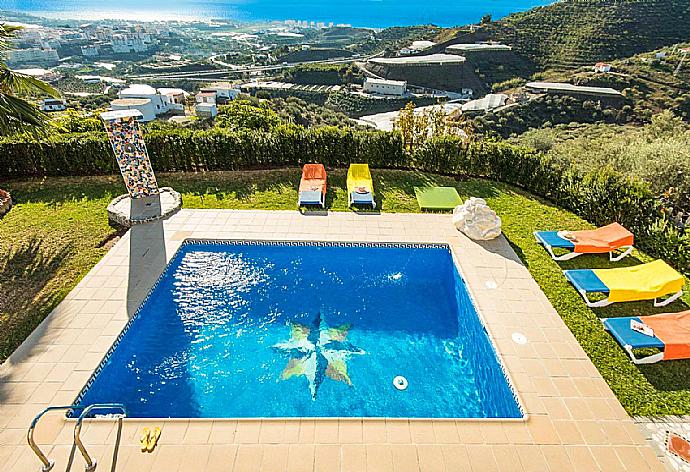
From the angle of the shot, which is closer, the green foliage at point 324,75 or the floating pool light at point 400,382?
the floating pool light at point 400,382

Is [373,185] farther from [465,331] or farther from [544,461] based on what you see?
[544,461]

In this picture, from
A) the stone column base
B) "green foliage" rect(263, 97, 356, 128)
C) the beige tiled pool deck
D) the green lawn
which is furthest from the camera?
"green foliage" rect(263, 97, 356, 128)

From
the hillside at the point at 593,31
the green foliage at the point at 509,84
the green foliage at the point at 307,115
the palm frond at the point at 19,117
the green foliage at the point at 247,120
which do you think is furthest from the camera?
the green foliage at the point at 509,84

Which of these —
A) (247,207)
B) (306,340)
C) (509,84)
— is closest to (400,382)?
(306,340)

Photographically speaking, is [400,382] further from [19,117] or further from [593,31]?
[593,31]

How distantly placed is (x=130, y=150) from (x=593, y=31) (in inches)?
3037

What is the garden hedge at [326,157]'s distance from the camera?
11078 mm

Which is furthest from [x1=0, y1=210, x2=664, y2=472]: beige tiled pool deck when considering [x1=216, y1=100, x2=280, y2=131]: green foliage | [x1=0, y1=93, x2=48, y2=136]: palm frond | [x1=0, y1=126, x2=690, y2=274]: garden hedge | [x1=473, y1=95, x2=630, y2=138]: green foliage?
[x1=473, y1=95, x2=630, y2=138]: green foliage

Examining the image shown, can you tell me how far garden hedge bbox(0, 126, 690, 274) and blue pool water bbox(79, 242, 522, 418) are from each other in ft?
15.9

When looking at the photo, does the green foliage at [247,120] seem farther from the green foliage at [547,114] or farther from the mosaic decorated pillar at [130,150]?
the green foliage at [547,114]

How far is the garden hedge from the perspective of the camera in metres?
11.1

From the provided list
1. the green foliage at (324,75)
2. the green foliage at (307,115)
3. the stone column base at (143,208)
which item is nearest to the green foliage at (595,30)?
the green foliage at (324,75)

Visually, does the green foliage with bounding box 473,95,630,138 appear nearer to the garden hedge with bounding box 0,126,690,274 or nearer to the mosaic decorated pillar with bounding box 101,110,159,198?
the garden hedge with bounding box 0,126,690,274

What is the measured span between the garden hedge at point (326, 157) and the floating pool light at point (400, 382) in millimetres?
7803
